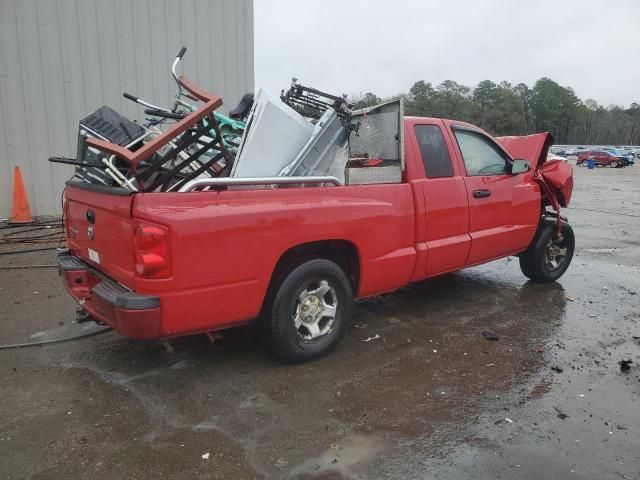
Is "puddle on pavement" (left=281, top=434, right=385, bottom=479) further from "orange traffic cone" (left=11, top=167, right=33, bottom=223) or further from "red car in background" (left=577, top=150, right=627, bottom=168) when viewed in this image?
"red car in background" (left=577, top=150, right=627, bottom=168)

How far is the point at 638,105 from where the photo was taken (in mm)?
121188

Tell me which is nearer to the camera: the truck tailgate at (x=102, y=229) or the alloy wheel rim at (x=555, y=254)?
the truck tailgate at (x=102, y=229)

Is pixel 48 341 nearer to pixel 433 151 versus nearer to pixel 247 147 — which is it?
pixel 247 147

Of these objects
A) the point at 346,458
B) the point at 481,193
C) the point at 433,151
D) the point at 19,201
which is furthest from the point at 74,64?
the point at 346,458

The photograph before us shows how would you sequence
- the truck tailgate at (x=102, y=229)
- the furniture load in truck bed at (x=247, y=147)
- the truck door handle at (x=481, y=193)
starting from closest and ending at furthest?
the truck tailgate at (x=102, y=229), the furniture load in truck bed at (x=247, y=147), the truck door handle at (x=481, y=193)

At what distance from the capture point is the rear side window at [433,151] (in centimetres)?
457

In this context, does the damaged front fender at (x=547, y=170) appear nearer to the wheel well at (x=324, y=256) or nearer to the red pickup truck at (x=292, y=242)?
the red pickup truck at (x=292, y=242)

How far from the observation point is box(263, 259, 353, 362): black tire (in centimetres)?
352

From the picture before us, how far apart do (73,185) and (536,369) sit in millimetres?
3838

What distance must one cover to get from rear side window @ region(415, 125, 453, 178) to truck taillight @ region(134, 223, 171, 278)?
8.36 ft

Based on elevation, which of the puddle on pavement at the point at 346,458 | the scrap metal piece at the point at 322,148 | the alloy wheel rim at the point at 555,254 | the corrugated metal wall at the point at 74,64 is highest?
the corrugated metal wall at the point at 74,64

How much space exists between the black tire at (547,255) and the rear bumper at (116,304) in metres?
4.59

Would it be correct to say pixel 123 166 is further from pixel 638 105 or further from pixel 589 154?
pixel 638 105

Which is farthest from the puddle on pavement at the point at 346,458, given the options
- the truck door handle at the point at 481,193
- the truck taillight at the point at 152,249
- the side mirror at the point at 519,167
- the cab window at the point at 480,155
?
the side mirror at the point at 519,167
